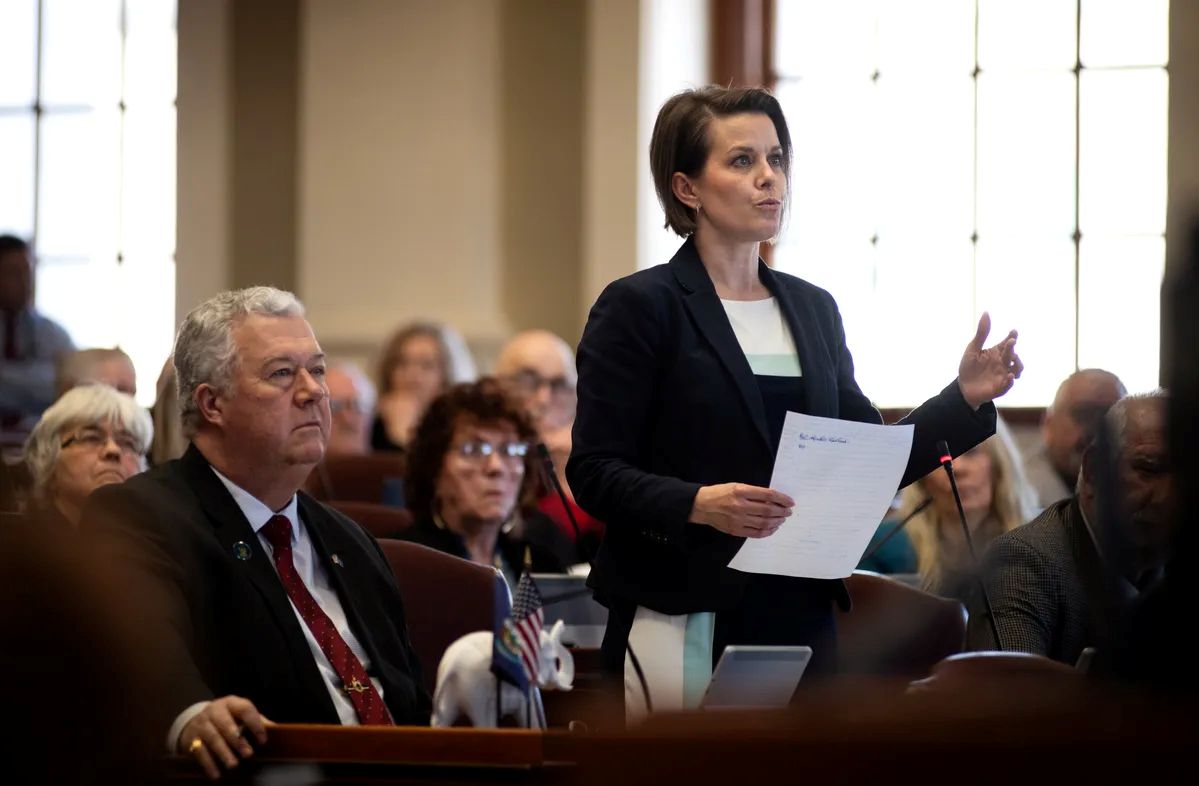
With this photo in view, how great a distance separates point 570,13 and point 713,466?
526 centimetres

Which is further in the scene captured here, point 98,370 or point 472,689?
point 98,370

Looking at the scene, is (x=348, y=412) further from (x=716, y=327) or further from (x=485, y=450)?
(x=716, y=327)

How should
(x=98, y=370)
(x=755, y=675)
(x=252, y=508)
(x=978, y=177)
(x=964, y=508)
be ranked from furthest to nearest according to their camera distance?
1. (x=978, y=177)
2. (x=98, y=370)
3. (x=964, y=508)
4. (x=252, y=508)
5. (x=755, y=675)

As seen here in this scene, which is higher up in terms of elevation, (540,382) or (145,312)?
(145,312)

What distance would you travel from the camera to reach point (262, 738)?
1762mm

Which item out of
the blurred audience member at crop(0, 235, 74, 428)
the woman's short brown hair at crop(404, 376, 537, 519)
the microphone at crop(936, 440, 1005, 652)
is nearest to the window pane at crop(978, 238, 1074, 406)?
the woman's short brown hair at crop(404, 376, 537, 519)

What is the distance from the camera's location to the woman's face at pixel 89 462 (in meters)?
3.90

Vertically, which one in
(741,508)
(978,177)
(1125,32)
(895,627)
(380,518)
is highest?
(1125,32)

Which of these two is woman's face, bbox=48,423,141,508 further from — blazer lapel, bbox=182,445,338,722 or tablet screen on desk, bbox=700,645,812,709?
tablet screen on desk, bbox=700,645,812,709

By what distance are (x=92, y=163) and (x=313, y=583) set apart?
6.05 m

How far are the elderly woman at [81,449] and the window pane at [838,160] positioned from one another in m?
3.96

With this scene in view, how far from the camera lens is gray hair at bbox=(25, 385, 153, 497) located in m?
3.94

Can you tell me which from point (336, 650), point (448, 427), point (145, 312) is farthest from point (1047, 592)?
point (145, 312)

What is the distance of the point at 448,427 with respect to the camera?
431 centimetres
